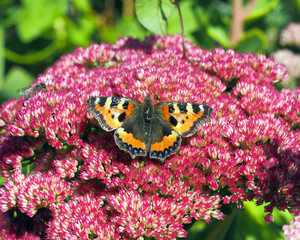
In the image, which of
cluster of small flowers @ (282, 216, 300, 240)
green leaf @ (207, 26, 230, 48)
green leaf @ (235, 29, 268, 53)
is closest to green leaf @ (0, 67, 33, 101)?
green leaf @ (207, 26, 230, 48)

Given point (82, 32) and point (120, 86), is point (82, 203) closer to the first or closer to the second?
point (120, 86)

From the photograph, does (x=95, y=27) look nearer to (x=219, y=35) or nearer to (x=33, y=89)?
(x=219, y=35)

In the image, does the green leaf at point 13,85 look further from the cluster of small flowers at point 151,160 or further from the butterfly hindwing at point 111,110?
the butterfly hindwing at point 111,110

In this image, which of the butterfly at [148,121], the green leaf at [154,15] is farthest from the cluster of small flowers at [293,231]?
the green leaf at [154,15]

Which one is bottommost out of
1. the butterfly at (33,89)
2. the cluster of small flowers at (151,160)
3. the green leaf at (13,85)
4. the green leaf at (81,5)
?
the cluster of small flowers at (151,160)

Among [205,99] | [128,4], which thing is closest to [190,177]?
[205,99]

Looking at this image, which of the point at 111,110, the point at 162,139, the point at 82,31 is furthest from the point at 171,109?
the point at 82,31

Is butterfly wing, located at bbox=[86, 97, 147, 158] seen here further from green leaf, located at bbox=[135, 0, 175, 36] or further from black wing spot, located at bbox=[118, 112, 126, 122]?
green leaf, located at bbox=[135, 0, 175, 36]
